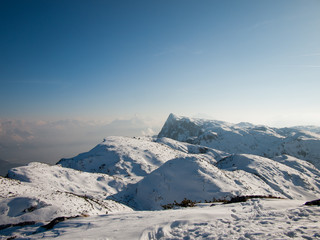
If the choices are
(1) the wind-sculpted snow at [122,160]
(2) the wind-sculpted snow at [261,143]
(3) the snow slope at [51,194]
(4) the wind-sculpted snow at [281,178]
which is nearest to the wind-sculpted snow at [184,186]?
(3) the snow slope at [51,194]

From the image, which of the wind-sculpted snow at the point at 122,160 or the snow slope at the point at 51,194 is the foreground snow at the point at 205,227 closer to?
the snow slope at the point at 51,194

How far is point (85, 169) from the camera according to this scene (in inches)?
2131

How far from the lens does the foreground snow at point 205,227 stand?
655 centimetres

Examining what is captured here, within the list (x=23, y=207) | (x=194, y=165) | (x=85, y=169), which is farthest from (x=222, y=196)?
(x=85, y=169)

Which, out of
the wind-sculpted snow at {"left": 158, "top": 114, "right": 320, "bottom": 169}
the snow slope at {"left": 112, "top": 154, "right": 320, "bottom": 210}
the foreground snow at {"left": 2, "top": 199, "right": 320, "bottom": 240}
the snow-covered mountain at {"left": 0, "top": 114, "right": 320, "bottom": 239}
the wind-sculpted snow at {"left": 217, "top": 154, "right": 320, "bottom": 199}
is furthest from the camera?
the wind-sculpted snow at {"left": 158, "top": 114, "right": 320, "bottom": 169}

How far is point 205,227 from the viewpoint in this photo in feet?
24.6

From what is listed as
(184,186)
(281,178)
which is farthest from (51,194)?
(281,178)

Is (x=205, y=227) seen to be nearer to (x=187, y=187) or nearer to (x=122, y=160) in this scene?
(x=187, y=187)

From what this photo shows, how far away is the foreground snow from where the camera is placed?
258 inches

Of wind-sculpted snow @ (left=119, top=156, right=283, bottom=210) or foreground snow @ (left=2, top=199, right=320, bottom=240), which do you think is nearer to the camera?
Result: foreground snow @ (left=2, top=199, right=320, bottom=240)

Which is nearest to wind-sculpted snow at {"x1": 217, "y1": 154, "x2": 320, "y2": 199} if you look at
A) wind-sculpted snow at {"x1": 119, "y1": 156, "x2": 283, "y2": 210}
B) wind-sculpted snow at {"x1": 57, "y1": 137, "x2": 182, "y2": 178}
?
wind-sculpted snow at {"x1": 119, "y1": 156, "x2": 283, "y2": 210}

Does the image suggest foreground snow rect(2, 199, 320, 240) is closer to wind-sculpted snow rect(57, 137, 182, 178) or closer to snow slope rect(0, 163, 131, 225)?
snow slope rect(0, 163, 131, 225)

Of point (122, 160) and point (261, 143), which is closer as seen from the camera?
point (122, 160)

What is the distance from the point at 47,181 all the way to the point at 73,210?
66.4 ft
